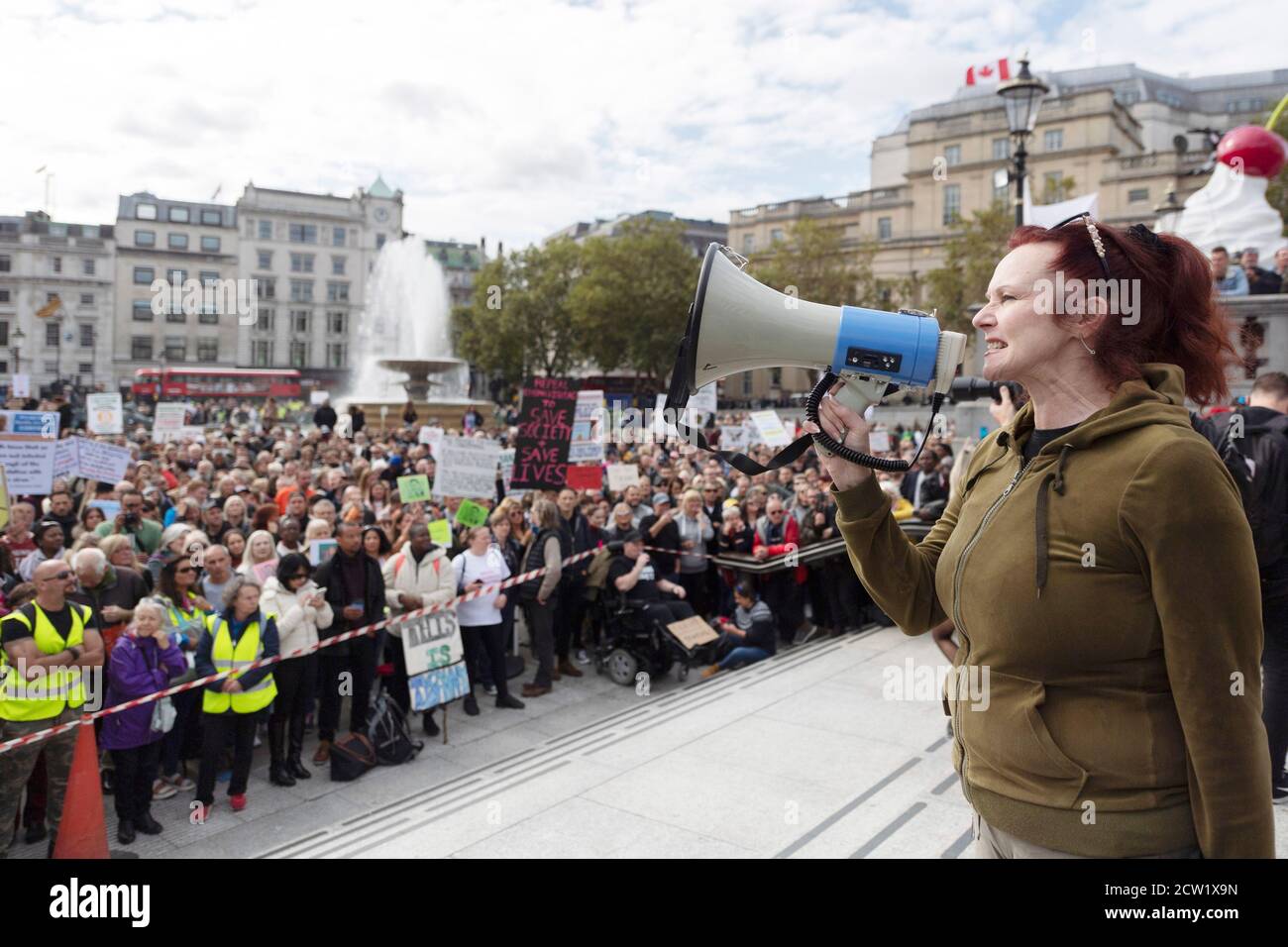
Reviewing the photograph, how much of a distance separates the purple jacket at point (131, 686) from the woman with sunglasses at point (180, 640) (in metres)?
0.21

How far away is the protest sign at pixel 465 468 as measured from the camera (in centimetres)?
1032

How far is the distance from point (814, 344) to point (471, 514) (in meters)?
8.33

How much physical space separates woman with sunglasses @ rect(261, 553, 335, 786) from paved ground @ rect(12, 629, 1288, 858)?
0.73 ft

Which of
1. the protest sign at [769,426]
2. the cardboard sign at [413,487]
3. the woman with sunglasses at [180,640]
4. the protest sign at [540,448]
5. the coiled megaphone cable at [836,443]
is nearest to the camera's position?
the coiled megaphone cable at [836,443]

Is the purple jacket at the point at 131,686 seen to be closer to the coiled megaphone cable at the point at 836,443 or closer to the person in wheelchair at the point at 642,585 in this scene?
the person in wheelchair at the point at 642,585

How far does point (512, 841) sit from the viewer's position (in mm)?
4609

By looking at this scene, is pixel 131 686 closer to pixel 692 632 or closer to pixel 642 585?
pixel 642 585

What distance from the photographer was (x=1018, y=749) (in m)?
1.71

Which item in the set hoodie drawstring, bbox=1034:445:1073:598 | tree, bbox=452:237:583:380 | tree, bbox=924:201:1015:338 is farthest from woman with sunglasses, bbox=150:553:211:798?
tree, bbox=452:237:583:380

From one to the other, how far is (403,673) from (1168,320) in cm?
705

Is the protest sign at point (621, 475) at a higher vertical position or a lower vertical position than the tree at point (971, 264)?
lower

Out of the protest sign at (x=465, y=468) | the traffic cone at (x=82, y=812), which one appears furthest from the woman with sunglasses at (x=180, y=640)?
the protest sign at (x=465, y=468)

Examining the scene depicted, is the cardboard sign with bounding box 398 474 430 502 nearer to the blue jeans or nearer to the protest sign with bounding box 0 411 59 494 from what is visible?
the protest sign with bounding box 0 411 59 494

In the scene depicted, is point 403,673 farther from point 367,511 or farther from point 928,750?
point 928,750
